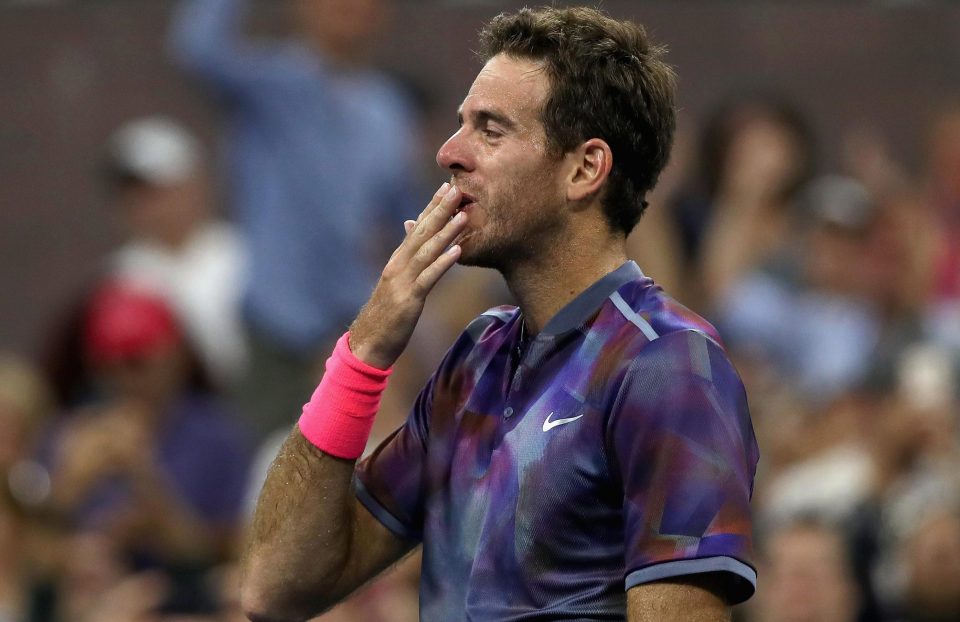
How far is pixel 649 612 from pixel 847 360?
5.43 meters

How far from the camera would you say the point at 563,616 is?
10.3 ft

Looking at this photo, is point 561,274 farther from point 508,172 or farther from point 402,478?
point 402,478

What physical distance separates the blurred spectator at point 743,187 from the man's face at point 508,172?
5.49 m

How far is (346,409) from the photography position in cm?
341

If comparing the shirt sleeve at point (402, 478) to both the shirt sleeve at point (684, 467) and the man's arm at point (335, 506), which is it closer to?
the man's arm at point (335, 506)

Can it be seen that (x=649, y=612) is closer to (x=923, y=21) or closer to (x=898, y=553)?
(x=898, y=553)

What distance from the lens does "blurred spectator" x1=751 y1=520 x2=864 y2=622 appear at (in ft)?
20.8

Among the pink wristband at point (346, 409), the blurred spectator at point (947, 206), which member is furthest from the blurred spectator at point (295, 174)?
the pink wristband at point (346, 409)

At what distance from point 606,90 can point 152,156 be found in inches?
226

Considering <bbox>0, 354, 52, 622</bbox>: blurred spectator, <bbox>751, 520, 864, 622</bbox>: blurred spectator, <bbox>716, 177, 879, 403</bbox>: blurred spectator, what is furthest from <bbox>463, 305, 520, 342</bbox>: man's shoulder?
<bbox>716, 177, 879, 403</bbox>: blurred spectator

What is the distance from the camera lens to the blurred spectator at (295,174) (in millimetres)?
7652

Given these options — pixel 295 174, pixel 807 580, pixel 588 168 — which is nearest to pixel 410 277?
pixel 588 168

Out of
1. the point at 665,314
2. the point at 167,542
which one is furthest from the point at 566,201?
the point at 167,542

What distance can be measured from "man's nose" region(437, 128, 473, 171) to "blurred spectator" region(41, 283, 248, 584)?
3.75 metres
